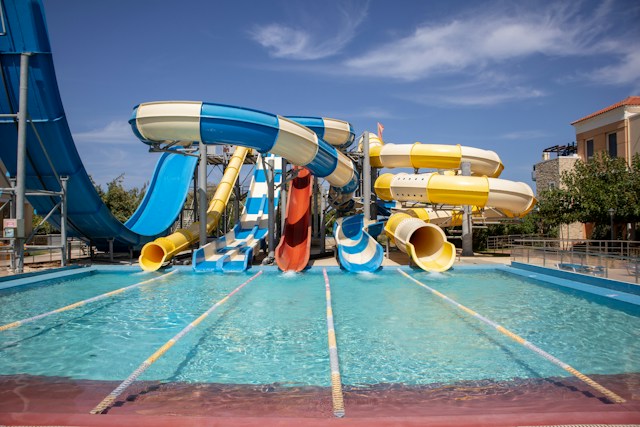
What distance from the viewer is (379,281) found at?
10.1 m

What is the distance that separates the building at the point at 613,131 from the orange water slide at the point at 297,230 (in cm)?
1446

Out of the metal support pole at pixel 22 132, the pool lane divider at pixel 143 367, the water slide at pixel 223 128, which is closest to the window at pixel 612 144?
the water slide at pixel 223 128

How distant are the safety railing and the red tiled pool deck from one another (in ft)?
16.4

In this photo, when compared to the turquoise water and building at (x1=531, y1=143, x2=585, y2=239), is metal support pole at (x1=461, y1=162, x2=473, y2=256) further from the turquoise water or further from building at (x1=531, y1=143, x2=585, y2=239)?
building at (x1=531, y1=143, x2=585, y2=239)

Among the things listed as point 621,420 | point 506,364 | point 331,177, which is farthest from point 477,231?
point 621,420

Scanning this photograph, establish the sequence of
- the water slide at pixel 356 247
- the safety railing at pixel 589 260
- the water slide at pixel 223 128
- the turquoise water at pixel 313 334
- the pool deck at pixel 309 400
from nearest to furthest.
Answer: the pool deck at pixel 309 400, the turquoise water at pixel 313 334, the safety railing at pixel 589 260, the water slide at pixel 223 128, the water slide at pixel 356 247

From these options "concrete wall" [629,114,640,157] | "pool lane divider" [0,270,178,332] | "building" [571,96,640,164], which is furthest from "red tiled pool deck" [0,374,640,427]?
"concrete wall" [629,114,640,157]

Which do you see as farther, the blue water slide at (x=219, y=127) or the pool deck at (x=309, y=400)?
the blue water slide at (x=219, y=127)

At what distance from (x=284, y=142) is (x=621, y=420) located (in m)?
8.36

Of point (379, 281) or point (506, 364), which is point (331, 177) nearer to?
point (379, 281)

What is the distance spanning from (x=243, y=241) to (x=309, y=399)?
35.2 ft

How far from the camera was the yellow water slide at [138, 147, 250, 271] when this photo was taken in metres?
12.0

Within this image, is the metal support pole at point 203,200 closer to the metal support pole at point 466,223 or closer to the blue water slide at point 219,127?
the blue water slide at point 219,127

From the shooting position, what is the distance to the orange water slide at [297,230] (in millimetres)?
11672
